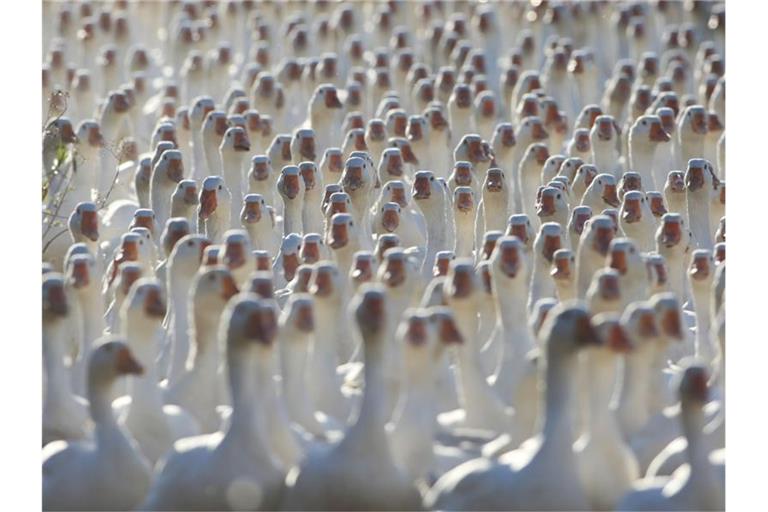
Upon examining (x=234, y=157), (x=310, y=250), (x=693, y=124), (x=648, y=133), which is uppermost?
(x=693, y=124)

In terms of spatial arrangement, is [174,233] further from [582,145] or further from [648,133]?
[648,133]

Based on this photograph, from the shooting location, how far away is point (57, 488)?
37.7 feet

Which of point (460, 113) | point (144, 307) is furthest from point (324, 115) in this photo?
point (144, 307)

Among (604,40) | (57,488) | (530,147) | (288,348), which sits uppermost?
(604,40)

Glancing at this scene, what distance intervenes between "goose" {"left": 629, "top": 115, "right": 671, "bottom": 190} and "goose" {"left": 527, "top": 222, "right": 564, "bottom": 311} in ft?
13.7

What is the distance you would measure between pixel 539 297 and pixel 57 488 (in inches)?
178

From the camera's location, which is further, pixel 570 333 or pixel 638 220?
pixel 638 220

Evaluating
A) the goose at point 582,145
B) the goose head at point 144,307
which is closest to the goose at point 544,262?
the goose head at point 144,307

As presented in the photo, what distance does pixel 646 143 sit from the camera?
61.1ft

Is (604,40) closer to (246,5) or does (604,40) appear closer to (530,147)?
(246,5)

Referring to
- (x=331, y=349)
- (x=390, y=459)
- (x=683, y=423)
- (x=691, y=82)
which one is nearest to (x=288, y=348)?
(x=331, y=349)

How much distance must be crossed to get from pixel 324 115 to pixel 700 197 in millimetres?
4925

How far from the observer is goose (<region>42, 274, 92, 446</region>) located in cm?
1246

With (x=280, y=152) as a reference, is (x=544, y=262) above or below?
below
